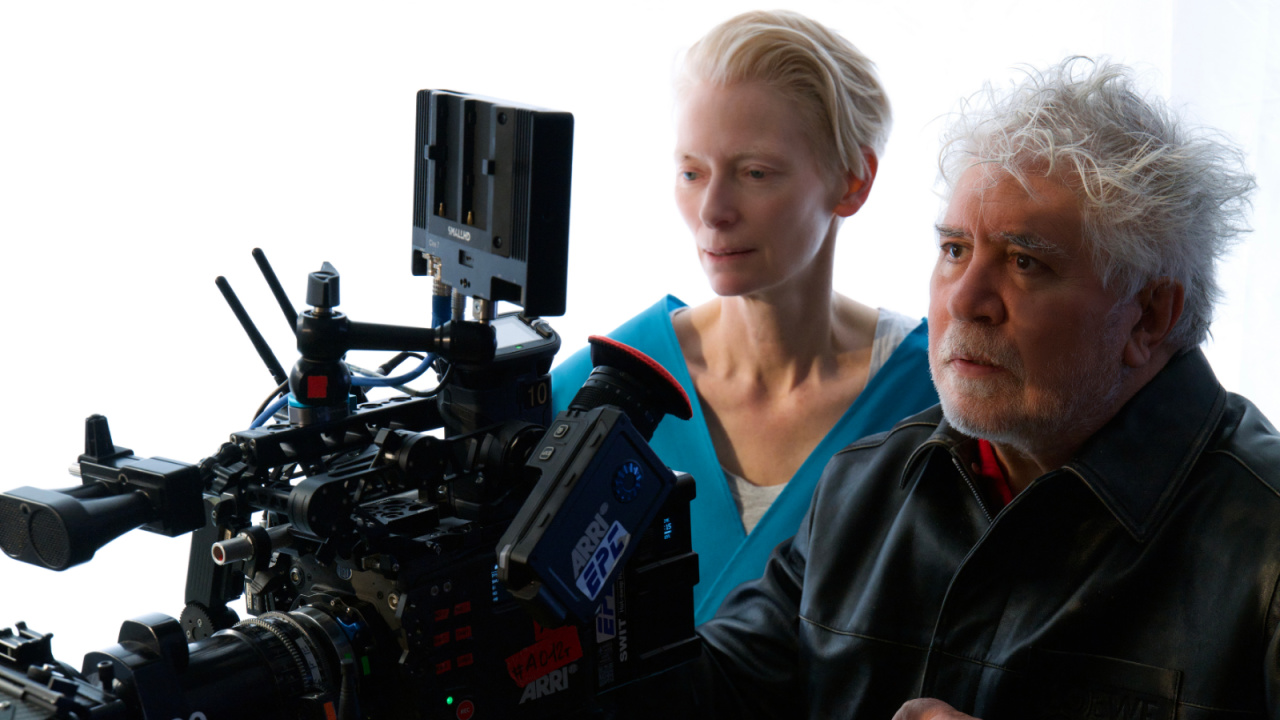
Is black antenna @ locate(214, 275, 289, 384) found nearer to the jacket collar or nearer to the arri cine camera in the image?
the arri cine camera

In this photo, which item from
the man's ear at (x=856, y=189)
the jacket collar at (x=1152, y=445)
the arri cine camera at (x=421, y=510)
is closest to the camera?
the arri cine camera at (x=421, y=510)

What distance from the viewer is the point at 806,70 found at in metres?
1.81

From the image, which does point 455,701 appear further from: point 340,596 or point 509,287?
point 509,287

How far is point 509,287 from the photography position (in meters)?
1.21

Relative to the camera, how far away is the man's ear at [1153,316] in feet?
4.16

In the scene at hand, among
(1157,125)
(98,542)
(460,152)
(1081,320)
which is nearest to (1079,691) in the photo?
(1081,320)

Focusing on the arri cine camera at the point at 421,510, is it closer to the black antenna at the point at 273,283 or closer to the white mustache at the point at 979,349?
the black antenna at the point at 273,283

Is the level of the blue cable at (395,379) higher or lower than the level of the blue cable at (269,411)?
higher

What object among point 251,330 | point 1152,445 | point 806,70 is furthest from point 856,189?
point 251,330

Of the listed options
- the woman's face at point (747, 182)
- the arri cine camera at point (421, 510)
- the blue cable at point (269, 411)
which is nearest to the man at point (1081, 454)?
the arri cine camera at point (421, 510)

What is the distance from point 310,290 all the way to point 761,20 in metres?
0.99

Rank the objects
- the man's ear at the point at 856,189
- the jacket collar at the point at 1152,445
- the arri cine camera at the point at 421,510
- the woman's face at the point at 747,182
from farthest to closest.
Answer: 1. the man's ear at the point at 856,189
2. the woman's face at the point at 747,182
3. the jacket collar at the point at 1152,445
4. the arri cine camera at the point at 421,510

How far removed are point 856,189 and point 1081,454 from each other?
2.52ft

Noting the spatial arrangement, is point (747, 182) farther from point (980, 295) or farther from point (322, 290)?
point (322, 290)
